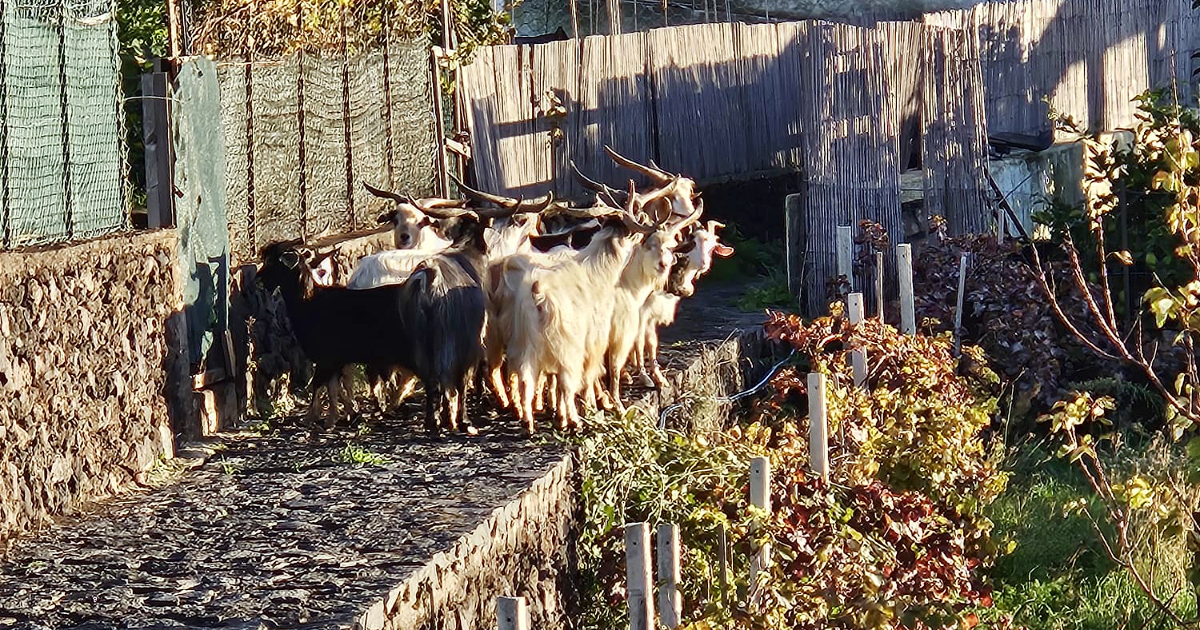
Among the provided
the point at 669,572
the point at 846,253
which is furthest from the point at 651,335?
the point at 669,572

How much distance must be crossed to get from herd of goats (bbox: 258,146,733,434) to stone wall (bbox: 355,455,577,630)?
0.86 meters

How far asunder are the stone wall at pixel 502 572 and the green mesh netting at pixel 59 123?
211 centimetres

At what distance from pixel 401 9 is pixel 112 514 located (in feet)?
17.8

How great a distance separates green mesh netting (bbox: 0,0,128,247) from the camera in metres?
6.69

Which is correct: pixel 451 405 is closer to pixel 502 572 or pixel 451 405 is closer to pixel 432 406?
pixel 432 406

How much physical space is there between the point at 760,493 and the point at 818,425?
37.3 inches

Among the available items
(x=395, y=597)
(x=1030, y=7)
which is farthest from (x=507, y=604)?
(x=1030, y=7)

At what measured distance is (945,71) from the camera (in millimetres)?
13398

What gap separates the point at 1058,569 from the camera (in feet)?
31.4

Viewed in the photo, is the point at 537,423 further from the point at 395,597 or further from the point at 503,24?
the point at 503,24

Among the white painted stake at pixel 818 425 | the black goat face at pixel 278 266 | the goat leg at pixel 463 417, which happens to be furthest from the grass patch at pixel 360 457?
the white painted stake at pixel 818 425

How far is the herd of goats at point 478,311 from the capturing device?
816cm

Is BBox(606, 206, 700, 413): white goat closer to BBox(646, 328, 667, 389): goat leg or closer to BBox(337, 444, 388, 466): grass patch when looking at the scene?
BBox(646, 328, 667, 389): goat leg

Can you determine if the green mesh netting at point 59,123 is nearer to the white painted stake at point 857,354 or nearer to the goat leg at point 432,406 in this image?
the goat leg at point 432,406
